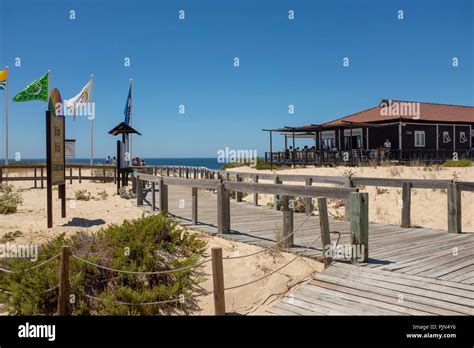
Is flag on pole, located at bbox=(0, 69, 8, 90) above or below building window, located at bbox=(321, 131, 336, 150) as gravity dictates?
above

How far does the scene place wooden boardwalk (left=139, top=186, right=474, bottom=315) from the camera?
504 centimetres

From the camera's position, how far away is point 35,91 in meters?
21.3

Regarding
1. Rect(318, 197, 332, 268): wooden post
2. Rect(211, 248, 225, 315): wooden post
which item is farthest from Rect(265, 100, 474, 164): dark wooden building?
Rect(211, 248, 225, 315): wooden post

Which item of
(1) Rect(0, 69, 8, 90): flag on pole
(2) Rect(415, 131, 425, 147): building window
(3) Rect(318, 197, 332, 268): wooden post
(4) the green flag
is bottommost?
(3) Rect(318, 197, 332, 268): wooden post

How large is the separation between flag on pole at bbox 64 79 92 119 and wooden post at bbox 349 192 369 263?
22375mm

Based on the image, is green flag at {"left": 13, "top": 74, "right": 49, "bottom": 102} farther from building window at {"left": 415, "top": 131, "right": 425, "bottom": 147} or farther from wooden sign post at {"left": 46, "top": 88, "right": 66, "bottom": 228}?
building window at {"left": 415, "top": 131, "right": 425, "bottom": 147}

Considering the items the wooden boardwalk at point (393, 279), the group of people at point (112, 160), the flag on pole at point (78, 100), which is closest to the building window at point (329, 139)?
the group of people at point (112, 160)

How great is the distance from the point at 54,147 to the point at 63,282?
6.18m

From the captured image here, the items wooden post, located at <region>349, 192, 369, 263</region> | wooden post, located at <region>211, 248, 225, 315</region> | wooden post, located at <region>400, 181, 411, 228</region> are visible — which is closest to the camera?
wooden post, located at <region>211, 248, 225, 315</region>

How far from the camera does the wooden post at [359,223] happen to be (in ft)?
20.3

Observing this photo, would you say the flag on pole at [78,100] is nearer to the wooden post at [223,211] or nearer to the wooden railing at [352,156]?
the wooden railing at [352,156]

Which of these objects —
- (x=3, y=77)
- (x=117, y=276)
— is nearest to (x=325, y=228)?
(x=117, y=276)

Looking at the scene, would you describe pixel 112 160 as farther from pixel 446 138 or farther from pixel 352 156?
pixel 446 138

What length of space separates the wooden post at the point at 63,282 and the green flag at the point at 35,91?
58.4 feet
